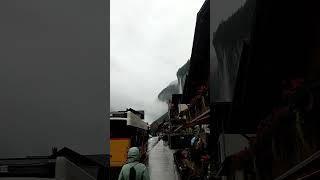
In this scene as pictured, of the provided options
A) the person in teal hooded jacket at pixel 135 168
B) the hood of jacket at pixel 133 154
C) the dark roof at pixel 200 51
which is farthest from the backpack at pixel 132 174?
the dark roof at pixel 200 51

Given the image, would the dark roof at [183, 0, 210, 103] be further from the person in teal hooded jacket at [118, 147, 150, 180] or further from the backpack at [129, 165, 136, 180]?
the backpack at [129, 165, 136, 180]

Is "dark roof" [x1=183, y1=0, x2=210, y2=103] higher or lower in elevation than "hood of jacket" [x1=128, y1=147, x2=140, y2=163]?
higher

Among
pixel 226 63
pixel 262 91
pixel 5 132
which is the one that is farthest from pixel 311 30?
pixel 226 63

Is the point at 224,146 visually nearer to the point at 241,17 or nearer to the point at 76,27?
the point at 241,17

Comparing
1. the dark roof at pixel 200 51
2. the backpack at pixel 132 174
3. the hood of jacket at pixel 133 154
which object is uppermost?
the dark roof at pixel 200 51

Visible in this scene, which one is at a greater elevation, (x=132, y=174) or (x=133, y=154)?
(x=133, y=154)

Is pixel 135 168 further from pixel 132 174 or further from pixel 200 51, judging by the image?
pixel 200 51

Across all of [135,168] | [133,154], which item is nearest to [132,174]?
[135,168]

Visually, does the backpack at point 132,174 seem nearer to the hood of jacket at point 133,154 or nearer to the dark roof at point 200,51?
the hood of jacket at point 133,154

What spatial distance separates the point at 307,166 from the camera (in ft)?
11.1

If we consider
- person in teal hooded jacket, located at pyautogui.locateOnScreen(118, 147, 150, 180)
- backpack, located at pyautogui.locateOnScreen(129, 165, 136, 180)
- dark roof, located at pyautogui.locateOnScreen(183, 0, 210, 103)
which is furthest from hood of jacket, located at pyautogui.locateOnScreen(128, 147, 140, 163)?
dark roof, located at pyautogui.locateOnScreen(183, 0, 210, 103)

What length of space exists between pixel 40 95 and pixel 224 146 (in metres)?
5.99

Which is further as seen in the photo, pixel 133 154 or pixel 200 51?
pixel 200 51

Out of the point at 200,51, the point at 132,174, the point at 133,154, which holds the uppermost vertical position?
the point at 200,51
